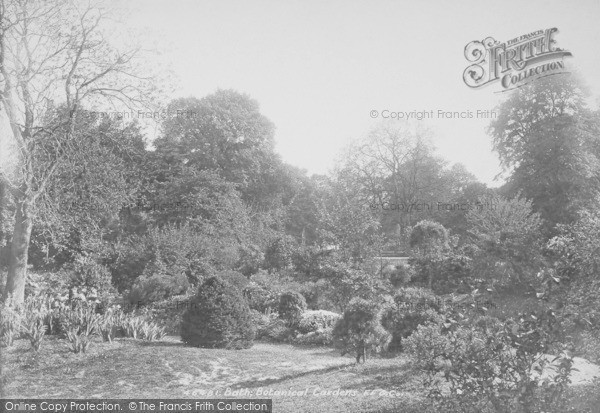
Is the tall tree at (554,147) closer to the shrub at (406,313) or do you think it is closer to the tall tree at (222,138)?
the shrub at (406,313)

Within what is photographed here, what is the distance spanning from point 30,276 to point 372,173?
21556 mm

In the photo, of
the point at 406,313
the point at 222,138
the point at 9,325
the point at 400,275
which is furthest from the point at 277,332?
the point at 222,138

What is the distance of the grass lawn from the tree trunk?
94.3 inches

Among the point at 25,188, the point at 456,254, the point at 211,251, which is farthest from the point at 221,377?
the point at 456,254

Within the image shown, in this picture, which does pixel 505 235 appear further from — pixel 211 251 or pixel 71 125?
pixel 71 125

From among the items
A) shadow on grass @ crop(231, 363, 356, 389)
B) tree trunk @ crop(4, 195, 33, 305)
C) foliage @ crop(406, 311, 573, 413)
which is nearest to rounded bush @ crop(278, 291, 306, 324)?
shadow on grass @ crop(231, 363, 356, 389)

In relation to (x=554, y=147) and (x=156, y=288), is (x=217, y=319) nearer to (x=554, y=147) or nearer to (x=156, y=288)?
(x=156, y=288)

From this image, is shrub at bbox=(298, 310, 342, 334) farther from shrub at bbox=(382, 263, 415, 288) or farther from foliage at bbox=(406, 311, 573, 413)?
foliage at bbox=(406, 311, 573, 413)

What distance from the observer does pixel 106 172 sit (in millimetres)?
17672

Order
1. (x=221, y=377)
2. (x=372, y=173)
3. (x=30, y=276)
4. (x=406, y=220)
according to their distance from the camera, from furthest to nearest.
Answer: (x=406, y=220) < (x=372, y=173) < (x=30, y=276) < (x=221, y=377)

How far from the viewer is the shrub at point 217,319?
10.5 metres

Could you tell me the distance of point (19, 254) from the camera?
1176 centimetres

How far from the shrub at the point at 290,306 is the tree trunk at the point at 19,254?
7.00 meters

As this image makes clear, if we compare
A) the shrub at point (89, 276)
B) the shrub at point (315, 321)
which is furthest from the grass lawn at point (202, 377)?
the shrub at point (89, 276)
